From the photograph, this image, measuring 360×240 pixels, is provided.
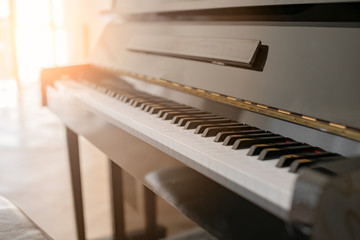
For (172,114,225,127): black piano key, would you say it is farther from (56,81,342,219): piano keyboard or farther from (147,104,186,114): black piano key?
(147,104,186,114): black piano key

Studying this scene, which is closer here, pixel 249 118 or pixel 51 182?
pixel 249 118

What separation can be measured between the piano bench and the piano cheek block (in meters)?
0.29

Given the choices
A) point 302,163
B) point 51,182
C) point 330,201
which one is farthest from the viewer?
point 51,182

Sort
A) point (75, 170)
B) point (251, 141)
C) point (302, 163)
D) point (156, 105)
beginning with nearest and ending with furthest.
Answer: point (302, 163)
point (251, 141)
point (156, 105)
point (75, 170)

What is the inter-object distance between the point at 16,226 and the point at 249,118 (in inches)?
22.2

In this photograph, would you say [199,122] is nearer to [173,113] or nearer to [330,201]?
[173,113]

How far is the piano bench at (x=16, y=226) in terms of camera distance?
0.83m

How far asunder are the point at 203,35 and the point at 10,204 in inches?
26.6

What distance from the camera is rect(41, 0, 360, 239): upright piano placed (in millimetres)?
511

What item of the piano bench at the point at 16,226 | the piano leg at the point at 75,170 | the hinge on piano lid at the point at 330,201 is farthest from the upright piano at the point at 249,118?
the piano leg at the point at 75,170

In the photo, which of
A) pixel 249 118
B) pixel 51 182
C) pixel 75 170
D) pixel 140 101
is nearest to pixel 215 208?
pixel 249 118

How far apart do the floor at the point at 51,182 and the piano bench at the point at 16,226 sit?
1.01 metres

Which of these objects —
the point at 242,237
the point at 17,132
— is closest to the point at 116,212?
the point at 242,237

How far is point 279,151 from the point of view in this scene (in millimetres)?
639
